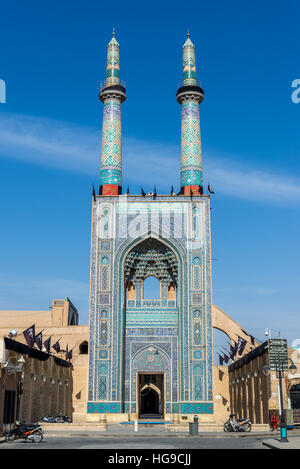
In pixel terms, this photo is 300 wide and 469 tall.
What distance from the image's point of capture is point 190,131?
112ft

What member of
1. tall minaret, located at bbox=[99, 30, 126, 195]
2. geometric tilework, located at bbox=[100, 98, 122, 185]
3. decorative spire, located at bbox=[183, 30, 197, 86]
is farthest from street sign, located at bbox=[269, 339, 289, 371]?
decorative spire, located at bbox=[183, 30, 197, 86]

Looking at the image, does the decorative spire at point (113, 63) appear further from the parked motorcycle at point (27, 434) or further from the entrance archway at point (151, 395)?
the parked motorcycle at point (27, 434)

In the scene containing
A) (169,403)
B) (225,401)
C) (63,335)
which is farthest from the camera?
(63,335)

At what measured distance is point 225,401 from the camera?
125 feet

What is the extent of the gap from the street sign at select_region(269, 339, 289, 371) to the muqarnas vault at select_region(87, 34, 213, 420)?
850cm

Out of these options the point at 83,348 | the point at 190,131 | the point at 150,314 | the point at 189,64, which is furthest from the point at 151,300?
the point at 189,64

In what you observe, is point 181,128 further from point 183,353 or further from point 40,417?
point 40,417

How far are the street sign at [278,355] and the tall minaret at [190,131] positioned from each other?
13.0m

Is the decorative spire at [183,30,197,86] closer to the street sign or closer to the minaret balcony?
the minaret balcony

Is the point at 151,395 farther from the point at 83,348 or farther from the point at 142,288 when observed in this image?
the point at 142,288

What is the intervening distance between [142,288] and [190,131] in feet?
32.6

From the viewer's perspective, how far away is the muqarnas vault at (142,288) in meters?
30.3
